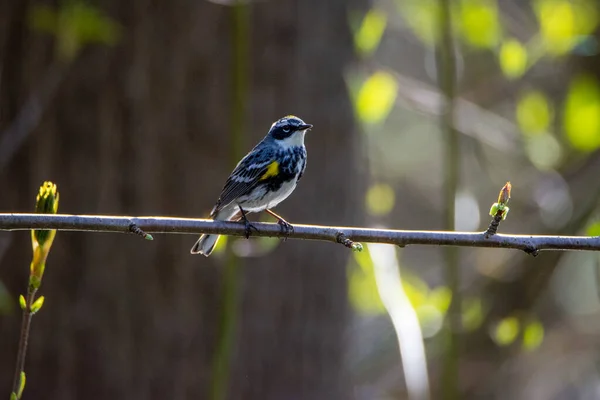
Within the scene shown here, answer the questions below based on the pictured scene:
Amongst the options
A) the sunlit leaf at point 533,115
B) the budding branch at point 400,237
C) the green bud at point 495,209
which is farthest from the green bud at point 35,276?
the sunlit leaf at point 533,115

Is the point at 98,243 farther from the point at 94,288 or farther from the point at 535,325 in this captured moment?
the point at 535,325

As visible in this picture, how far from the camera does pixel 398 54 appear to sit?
13023 millimetres

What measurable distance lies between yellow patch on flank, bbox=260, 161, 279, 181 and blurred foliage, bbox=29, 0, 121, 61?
1.03 meters

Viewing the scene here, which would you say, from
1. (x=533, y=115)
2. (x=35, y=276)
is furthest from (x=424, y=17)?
(x=35, y=276)

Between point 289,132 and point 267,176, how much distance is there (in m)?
0.41

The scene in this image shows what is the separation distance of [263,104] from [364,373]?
4422mm

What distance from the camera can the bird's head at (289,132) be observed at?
4.29 metres

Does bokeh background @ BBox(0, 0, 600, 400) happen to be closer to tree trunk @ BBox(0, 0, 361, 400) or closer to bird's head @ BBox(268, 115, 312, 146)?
tree trunk @ BBox(0, 0, 361, 400)

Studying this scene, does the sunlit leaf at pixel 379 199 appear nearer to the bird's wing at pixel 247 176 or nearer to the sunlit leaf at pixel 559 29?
the bird's wing at pixel 247 176

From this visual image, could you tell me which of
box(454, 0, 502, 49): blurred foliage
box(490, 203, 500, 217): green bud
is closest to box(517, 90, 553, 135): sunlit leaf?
box(454, 0, 502, 49): blurred foliage

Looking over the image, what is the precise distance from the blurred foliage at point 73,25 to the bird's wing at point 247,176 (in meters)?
0.94

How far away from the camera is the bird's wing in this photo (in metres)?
3.97

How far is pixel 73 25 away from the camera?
381cm

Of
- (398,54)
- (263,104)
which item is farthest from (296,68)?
(398,54)
